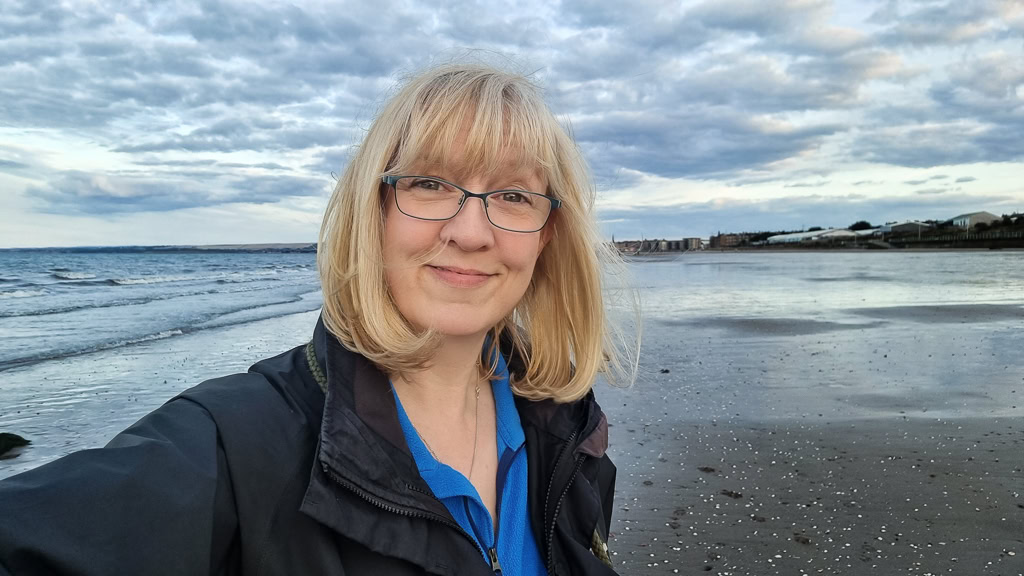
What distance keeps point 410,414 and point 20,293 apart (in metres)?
27.7

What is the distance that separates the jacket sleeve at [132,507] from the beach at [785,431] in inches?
125

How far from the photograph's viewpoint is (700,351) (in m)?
10.5

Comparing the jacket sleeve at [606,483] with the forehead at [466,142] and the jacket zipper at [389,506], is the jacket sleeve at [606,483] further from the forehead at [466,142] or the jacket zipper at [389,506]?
the forehead at [466,142]

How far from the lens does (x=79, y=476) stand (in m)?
1.03

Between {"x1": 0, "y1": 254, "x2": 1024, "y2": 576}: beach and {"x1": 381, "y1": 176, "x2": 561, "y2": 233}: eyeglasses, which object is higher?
{"x1": 381, "y1": 176, "x2": 561, "y2": 233}: eyeglasses

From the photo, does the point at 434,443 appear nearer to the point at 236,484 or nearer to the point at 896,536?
the point at 236,484

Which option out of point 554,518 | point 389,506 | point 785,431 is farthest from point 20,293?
point 389,506

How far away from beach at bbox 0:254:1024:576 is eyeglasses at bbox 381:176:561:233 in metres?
2.72

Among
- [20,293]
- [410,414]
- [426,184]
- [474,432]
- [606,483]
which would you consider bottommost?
[20,293]

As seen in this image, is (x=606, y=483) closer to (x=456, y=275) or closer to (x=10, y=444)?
(x=456, y=275)

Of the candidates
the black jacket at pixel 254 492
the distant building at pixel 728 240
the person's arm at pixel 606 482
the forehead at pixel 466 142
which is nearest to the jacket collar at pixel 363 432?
the black jacket at pixel 254 492

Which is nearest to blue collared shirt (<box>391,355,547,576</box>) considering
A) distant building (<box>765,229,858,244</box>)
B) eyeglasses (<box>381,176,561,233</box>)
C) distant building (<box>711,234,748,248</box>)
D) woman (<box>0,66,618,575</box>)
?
woman (<box>0,66,618,575</box>)

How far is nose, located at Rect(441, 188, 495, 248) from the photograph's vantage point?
5.92 ft

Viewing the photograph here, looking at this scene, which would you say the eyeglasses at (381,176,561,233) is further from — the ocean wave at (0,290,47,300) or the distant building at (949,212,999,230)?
the distant building at (949,212,999,230)
